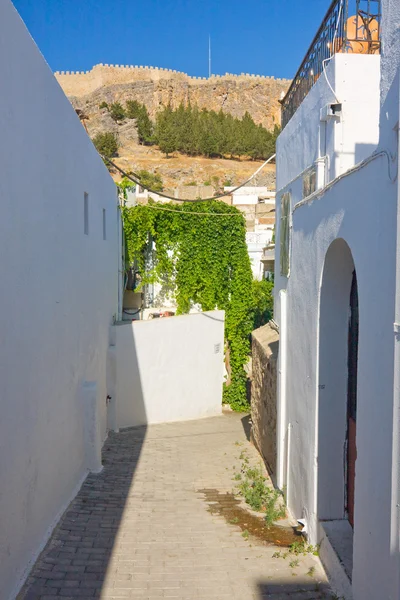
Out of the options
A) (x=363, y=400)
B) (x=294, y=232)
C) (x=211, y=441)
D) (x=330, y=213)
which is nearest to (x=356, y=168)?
(x=330, y=213)

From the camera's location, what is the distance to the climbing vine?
15078 millimetres

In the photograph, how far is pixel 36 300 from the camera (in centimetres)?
532

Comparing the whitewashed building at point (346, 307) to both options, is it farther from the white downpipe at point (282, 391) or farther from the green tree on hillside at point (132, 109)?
the green tree on hillside at point (132, 109)

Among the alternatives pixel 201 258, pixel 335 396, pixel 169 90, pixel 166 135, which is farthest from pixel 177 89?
pixel 335 396

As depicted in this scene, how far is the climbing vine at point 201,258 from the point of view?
49.5 feet

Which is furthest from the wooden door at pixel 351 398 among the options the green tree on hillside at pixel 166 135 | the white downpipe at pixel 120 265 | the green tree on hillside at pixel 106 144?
the green tree on hillside at pixel 166 135

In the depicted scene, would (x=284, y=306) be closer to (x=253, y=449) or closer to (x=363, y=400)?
(x=363, y=400)

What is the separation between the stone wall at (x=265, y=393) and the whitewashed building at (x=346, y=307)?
1.04 m

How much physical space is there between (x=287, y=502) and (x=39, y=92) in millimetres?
5968

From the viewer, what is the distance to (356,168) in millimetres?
4141

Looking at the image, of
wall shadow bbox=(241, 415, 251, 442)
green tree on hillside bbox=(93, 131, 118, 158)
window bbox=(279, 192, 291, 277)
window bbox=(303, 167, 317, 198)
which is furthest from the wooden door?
green tree on hillside bbox=(93, 131, 118, 158)

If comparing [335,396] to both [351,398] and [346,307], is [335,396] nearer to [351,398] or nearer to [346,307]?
[351,398]

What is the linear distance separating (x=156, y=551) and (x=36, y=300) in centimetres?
306

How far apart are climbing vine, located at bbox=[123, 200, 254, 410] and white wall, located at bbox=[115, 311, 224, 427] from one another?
3.54 feet
